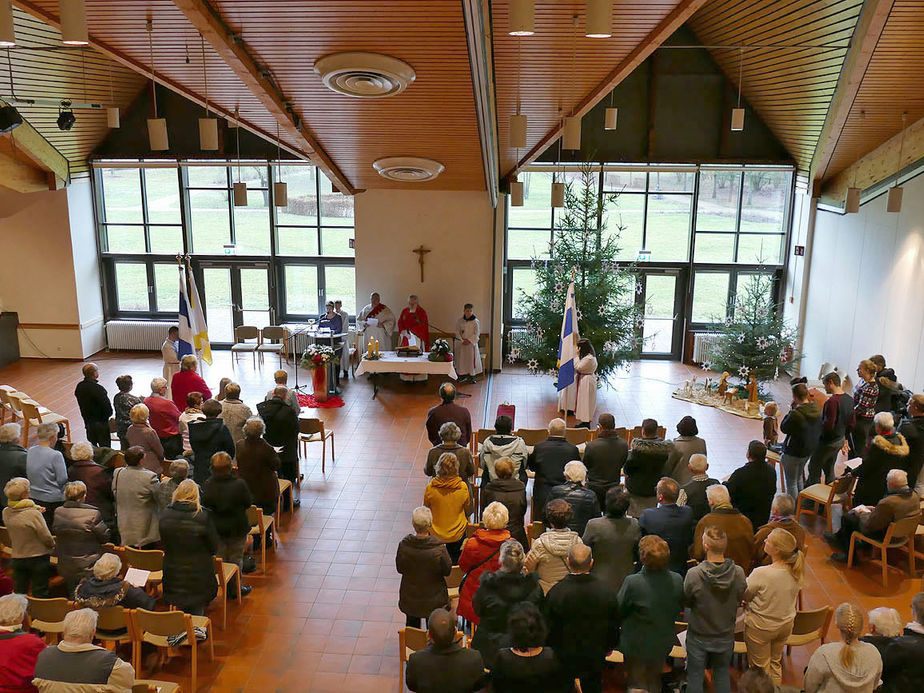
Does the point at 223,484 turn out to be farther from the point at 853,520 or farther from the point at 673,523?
the point at 853,520

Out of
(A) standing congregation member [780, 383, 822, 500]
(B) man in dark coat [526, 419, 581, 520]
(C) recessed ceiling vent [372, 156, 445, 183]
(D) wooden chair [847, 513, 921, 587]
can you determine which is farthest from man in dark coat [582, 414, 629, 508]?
(C) recessed ceiling vent [372, 156, 445, 183]

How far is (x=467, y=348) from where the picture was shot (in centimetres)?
1464

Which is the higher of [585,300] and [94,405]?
[585,300]

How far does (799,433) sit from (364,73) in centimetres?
603

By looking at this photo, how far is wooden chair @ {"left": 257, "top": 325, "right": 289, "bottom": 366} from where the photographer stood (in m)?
15.4

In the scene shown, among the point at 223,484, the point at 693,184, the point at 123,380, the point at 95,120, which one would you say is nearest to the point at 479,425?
the point at 123,380

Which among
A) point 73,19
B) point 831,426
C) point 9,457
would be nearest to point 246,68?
point 73,19

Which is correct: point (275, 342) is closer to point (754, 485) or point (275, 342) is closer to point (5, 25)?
point (5, 25)

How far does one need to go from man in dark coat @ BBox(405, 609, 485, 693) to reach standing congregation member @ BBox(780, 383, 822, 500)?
5.48m

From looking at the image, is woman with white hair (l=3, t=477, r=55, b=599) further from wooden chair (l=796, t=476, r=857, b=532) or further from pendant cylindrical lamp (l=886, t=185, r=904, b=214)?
pendant cylindrical lamp (l=886, t=185, r=904, b=214)

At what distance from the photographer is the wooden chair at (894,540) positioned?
7.27 meters

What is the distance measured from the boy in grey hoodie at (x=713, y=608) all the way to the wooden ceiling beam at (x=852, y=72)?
275 inches

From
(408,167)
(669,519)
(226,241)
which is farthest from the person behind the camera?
(226,241)

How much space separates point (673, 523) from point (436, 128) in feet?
23.6
